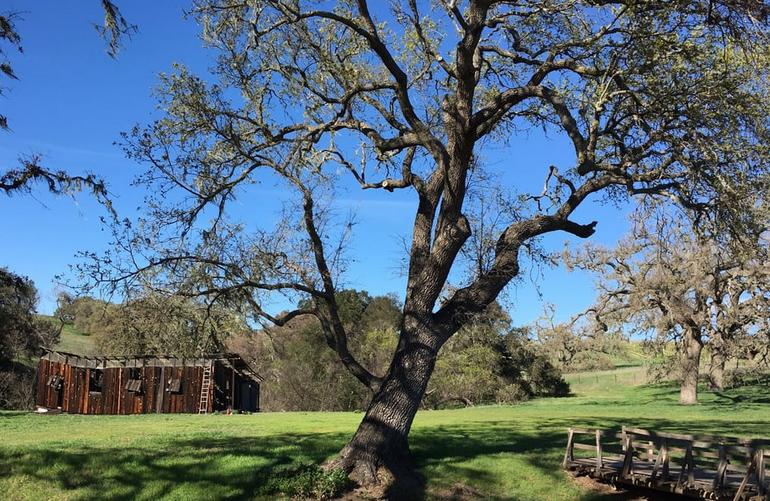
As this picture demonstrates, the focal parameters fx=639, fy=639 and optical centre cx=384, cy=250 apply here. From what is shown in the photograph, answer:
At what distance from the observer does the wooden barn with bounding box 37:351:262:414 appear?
35219mm

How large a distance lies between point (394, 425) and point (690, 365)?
29.0m

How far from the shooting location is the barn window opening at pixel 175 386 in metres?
35.2

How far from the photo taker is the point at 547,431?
62.7ft

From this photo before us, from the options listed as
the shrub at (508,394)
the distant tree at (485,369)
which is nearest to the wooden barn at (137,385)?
the distant tree at (485,369)

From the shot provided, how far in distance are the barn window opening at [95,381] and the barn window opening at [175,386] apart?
4.34 metres

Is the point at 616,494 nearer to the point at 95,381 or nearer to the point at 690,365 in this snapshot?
the point at 690,365

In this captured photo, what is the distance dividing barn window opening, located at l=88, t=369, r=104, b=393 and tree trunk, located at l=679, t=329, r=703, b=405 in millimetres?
32322

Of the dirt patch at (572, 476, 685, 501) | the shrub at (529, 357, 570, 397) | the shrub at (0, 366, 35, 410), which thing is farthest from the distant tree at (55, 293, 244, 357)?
the shrub at (529, 357, 570, 397)

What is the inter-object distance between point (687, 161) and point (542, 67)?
3132 millimetres

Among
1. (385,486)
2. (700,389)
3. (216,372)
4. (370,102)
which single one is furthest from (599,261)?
(385,486)

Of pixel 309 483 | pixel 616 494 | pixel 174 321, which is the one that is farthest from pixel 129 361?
pixel 616 494

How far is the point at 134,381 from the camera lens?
35188mm

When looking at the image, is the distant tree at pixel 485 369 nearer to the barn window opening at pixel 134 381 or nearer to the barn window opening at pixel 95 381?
the barn window opening at pixel 134 381

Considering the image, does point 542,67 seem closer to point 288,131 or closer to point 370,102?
point 370,102
